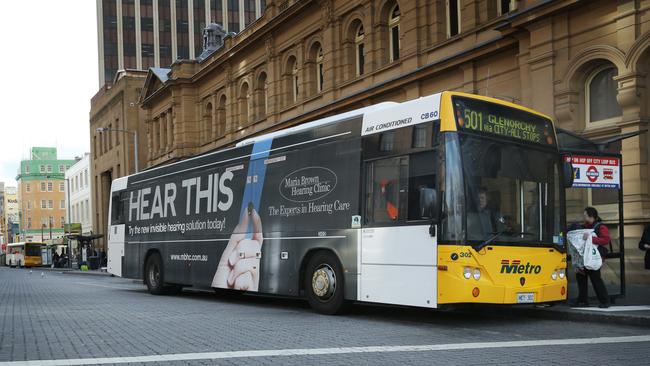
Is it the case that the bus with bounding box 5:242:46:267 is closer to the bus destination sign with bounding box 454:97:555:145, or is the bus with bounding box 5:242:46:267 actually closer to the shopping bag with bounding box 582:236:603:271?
the shopping bag with bounding box 582:236:603:271

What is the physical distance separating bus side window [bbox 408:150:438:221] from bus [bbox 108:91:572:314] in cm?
2

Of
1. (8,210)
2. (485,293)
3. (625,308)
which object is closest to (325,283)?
(485,293)

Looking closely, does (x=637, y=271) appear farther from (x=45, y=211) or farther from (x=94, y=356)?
(x=45, y=211)

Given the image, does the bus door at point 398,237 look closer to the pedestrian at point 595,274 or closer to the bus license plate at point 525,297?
the bus license plate at point 525,297

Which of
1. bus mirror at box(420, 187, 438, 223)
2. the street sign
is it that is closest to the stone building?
the street sign

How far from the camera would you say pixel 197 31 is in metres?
83.1

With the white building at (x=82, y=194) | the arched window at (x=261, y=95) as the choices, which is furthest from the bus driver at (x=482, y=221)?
the white building at (x=82, y=194)

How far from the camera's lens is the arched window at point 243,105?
127ft

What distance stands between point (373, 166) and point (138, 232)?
1014 cm

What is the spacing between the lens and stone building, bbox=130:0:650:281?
1622 cm

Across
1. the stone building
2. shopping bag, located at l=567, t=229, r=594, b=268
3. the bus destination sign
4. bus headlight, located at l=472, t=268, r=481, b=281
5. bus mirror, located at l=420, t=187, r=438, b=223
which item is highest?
the stone building

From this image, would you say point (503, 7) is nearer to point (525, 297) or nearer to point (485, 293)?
point (525, 297)

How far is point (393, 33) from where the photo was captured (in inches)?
1039

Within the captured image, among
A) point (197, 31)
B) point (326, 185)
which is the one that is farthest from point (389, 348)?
point (197, 31)
